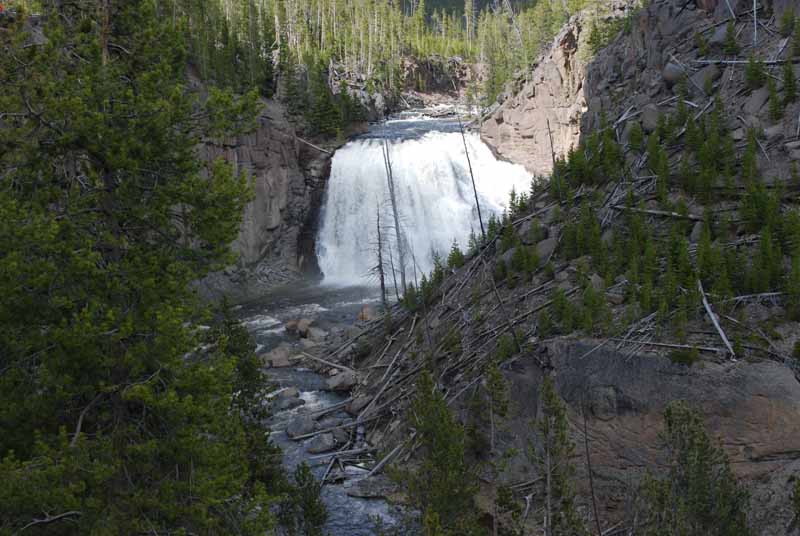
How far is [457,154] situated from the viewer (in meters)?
41.8

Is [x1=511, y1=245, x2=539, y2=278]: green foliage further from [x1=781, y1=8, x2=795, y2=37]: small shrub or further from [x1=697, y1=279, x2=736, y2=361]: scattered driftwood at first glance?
[x1=781, y1=8, x2=795, y2=37]: small shrub

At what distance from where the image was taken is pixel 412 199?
39000mm

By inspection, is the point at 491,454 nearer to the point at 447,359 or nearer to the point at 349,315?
the point at 447,359

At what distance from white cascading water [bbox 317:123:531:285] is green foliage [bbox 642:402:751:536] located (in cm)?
2991

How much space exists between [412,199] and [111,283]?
107 ft

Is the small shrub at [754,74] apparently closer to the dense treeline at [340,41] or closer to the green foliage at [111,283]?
the green foliage at [111,283]

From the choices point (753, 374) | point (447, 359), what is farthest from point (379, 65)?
point (753, 374)

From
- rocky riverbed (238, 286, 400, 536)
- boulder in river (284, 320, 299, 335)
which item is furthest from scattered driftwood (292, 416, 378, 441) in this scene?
boulder in river (284, 320, 299, 335)

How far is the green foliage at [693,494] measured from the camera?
20.4 feet

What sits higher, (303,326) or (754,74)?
(754,74)

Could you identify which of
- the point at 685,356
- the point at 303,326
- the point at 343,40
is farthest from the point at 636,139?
the point at 343,40

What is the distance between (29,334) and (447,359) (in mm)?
8754

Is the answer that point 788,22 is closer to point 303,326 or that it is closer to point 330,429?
point 330,429

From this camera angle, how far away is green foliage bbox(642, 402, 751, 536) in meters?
6.21
